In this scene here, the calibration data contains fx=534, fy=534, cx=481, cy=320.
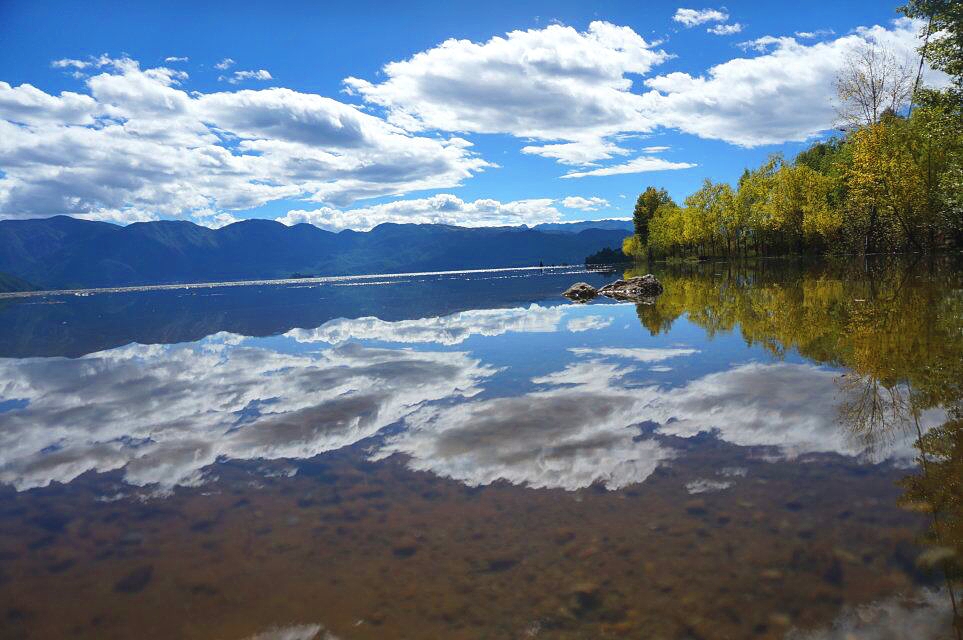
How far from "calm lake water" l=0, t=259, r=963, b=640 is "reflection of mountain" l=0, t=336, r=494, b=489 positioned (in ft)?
0.42

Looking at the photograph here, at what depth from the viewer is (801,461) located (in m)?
9.23

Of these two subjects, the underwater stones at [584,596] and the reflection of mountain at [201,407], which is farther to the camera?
Answer: the reflection of mountain at [201,407]

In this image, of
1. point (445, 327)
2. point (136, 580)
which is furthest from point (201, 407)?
point (445, 327)

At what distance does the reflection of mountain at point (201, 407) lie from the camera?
1217 centimetres

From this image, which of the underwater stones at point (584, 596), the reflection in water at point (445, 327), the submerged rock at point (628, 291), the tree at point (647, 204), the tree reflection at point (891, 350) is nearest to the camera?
the underwater stones at point (584, 596)

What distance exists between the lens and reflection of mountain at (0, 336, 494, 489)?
39.9ft

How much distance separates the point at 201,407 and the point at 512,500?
39.4 ft

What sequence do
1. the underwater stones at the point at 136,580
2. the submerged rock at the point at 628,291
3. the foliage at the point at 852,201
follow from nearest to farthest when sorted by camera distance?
the underwater stones at the point at 136,580 → the submerged rock at the point at 628,291 → the foliage at the point at 852,201

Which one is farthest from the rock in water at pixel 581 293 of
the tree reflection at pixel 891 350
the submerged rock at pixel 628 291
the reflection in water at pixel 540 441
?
the reflection in water at pixel 540 441

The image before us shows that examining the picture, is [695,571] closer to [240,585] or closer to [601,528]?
[601,528]

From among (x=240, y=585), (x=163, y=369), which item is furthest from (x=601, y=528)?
(x=163, y=369)

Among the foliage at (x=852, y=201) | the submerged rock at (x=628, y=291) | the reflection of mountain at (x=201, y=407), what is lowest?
the reflection of mountain at (x=201, y=407)

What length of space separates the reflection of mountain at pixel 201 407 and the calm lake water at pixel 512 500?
0.42ft

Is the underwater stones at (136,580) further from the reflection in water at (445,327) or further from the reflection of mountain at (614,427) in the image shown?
the reflection in water at (445,327)
